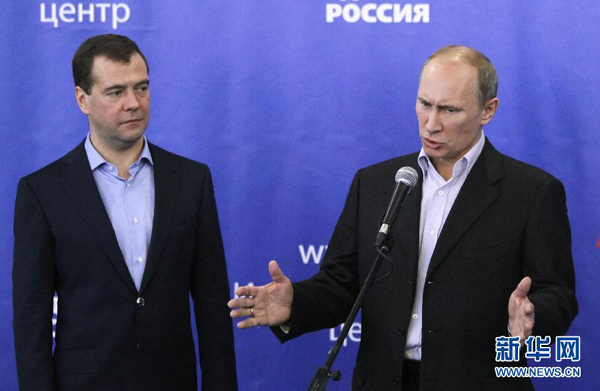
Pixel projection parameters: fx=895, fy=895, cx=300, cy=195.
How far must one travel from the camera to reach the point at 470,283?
8.31 ft

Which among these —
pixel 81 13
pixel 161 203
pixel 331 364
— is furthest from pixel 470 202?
pixel 81 13

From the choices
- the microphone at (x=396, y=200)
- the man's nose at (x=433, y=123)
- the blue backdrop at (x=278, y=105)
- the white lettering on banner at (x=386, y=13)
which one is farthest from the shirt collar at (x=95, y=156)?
the white lettering on banner at (x=386, y=13)

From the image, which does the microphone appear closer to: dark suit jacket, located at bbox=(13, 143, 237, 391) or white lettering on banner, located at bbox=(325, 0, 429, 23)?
dark suit jacket, located at bbox=(13, 143, 237, 391)

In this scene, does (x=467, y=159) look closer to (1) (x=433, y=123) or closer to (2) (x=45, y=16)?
(1) (x=433, y=123)

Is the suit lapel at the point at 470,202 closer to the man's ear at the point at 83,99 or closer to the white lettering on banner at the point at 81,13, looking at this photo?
the man's ear at the point at 83,99

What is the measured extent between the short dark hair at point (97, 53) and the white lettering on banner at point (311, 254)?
3.80 ft

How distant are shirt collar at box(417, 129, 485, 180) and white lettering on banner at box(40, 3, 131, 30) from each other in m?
1.51

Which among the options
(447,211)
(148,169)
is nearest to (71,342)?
(148,169)

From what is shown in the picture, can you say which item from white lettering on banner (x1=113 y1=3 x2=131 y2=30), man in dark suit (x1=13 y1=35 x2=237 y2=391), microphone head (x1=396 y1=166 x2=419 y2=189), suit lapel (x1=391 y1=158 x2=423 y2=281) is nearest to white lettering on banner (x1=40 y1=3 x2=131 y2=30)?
white lettering on banner (x1=113 y1=3 x2=131 y2=30)

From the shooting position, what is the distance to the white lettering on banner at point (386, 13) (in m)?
3.56

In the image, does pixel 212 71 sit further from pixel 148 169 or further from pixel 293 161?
pixel 148 169

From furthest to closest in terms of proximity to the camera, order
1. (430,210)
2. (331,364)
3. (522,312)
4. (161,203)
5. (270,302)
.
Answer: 1. (161,203)
2. (430,210)
3. (270,302)
4. (522,312)
5. (331,364)

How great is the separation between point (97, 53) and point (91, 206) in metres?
0.50

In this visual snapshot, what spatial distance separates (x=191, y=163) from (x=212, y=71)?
2.59 ft
